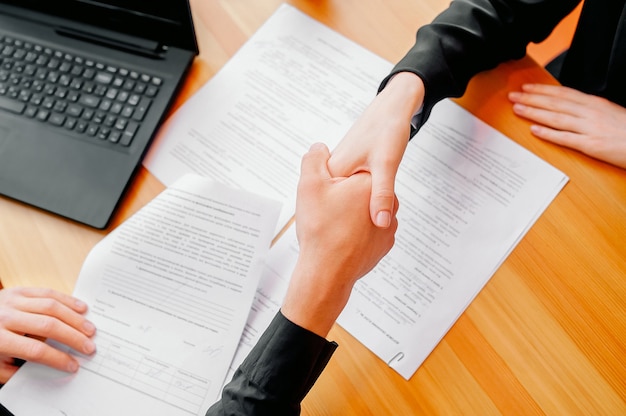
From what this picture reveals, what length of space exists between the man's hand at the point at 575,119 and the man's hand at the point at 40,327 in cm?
70

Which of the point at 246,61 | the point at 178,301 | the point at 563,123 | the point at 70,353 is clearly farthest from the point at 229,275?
the point at 563,123

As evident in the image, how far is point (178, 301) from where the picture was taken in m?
0.63

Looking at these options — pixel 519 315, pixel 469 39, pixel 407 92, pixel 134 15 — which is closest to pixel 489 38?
pixel 469 39

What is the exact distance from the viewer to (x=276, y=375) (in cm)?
53

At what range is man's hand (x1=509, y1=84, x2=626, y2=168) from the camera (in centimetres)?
71

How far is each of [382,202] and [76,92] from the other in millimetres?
504

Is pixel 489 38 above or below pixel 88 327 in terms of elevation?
above

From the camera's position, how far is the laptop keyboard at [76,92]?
72 cm

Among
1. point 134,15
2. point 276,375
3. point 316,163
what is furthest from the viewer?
point 134,15

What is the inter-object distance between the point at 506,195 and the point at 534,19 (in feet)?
0.97

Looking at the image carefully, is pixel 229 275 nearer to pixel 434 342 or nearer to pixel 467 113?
pixel 434 342

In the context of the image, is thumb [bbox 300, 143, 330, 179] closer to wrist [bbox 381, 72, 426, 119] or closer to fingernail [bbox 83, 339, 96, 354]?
wrist [bbox 381, 72, 426, 119]

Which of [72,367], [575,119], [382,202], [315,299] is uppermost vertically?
[575,119]

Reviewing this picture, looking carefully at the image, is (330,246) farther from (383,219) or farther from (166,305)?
(166,305)
